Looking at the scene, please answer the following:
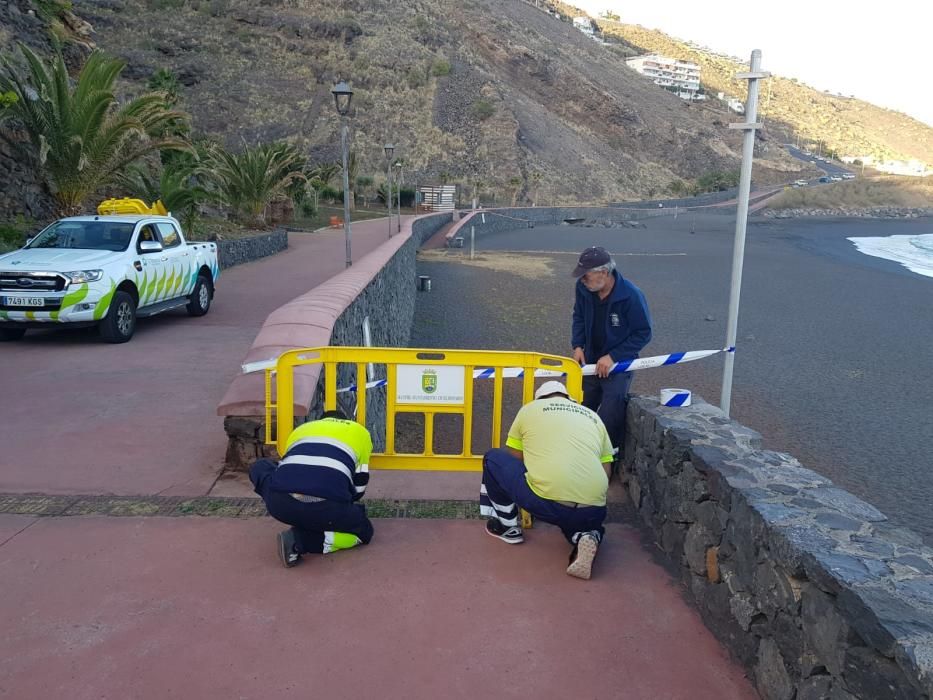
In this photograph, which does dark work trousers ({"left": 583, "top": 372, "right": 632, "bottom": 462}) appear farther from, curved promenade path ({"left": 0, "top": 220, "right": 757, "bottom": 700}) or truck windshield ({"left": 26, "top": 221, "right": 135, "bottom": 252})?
truck windshield ({"left": 26, "top": 221, "right": 135, "bottom": 252})

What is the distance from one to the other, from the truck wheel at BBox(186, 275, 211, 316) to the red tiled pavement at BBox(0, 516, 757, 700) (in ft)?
23.3

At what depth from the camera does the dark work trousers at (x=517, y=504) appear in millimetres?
3926

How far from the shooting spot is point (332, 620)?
336 centimetres

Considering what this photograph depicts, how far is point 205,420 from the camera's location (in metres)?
5.99

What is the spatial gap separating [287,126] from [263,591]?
6423 centimetres

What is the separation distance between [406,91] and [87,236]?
2581 inches

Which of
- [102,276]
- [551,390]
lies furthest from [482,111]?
[551,390]

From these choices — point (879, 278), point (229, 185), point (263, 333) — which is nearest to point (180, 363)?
point (263, 333)

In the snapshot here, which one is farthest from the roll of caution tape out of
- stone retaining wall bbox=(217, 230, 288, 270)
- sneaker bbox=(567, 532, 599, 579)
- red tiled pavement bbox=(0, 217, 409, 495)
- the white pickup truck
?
stone retaining wall bbox=(217, 230, 288, 270)

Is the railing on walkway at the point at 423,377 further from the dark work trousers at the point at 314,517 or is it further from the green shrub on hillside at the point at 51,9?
the green shrub on hillside at the point at 51,9

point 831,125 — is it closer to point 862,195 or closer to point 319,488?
point 862,195

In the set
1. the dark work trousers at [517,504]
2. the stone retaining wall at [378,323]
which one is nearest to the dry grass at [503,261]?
the stone retaining wall at [378,323]

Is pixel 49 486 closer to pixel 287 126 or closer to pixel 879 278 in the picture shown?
pixel 879 278

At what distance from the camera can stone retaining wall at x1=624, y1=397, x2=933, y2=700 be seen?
225 cm
